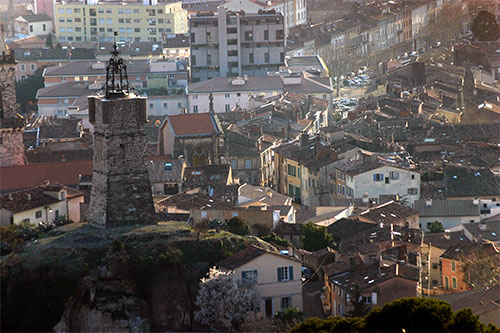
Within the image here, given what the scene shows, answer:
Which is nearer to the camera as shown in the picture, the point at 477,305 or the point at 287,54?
the point at 477,305

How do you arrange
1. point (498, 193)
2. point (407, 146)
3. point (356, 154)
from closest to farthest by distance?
point (498, 193) < point (356, 154) < point (407, 146)

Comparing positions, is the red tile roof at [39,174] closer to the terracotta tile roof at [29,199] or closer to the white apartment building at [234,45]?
the terracotta tile roof at [29,199]

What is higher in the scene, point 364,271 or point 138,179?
point 138,179

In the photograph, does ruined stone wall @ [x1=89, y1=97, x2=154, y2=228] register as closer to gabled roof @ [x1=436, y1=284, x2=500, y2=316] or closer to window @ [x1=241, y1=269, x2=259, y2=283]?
window @ [x1=241, y1=269, x2=259, y2=283]

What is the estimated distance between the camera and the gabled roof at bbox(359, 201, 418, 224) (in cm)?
5806

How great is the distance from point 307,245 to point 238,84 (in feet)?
162

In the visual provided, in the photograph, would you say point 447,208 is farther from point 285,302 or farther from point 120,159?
point 120,159

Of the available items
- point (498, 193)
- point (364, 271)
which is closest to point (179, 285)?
point (364, 271)

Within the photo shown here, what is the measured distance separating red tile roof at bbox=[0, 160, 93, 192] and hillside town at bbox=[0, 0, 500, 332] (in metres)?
0.11

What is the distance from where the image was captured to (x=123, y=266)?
135ft

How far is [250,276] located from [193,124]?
28.7 meters

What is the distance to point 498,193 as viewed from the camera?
65938mm

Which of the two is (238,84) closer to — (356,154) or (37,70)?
(37,70)

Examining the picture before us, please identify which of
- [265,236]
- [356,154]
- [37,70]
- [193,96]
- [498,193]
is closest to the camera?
[265,236]
